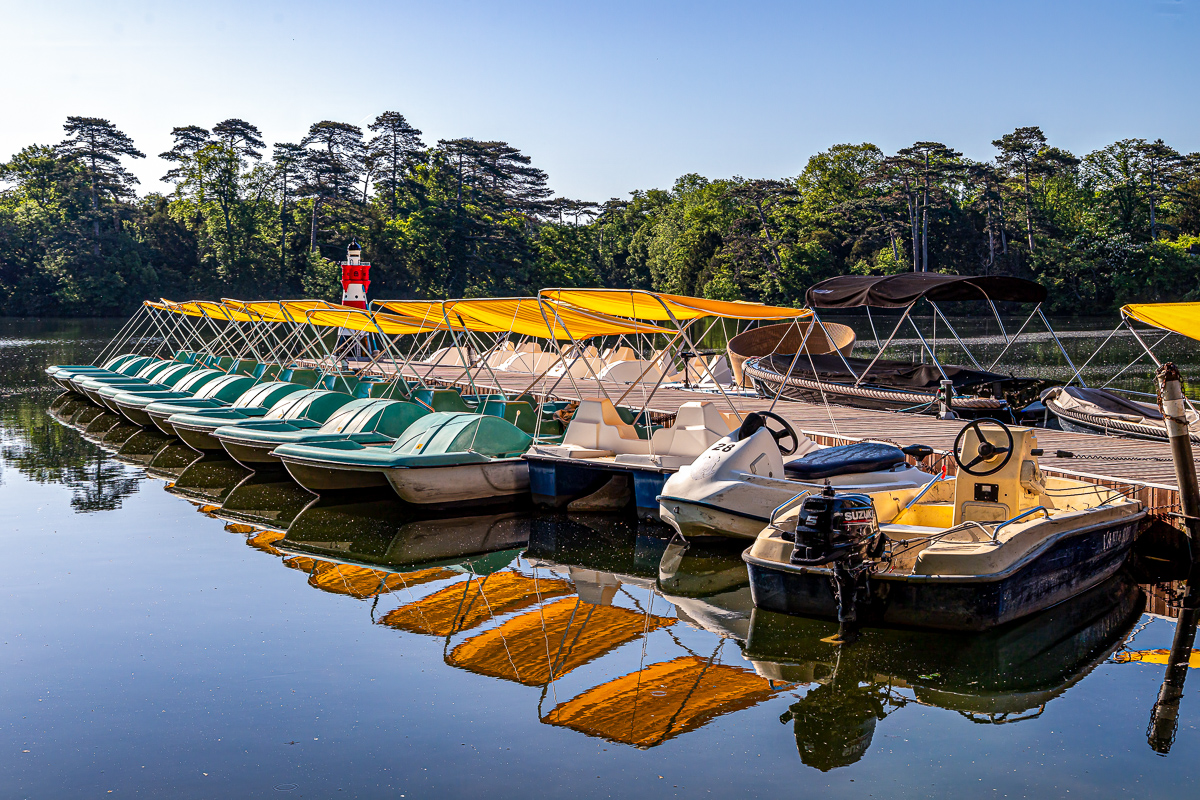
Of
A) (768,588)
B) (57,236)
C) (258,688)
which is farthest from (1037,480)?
(57,236)

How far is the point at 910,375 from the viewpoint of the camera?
22.2 m

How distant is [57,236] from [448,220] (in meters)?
28.4

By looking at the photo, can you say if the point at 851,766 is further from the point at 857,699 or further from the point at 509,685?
the point at 509,685

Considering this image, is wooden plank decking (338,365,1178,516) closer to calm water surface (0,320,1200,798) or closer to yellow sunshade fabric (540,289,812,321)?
yellow sunshade fabric (540,289,812,321)

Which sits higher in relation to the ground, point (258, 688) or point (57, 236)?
point (57, 236)

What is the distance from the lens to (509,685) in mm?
7672

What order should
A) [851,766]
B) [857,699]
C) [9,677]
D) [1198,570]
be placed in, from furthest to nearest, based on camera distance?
[1198,570] < [9,677] < [857,699] < [851,766]

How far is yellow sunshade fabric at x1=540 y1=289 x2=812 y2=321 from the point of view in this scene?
1491 centimetres

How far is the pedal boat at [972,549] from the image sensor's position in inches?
327

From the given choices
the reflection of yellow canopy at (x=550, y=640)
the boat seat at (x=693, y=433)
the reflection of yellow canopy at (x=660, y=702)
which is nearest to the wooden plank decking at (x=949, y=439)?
the boat seat at (x=693, y=433)

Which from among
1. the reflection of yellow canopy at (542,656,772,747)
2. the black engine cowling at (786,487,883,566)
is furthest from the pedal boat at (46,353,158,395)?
the black engine cowling at (786,487,883,566)

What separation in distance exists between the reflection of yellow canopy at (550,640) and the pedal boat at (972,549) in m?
1.28

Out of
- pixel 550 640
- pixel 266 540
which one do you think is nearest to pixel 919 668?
pixel 550 640

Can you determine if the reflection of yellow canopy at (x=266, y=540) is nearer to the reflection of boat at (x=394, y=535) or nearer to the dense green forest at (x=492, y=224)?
the reflection of boat at (x=394, y=535)
